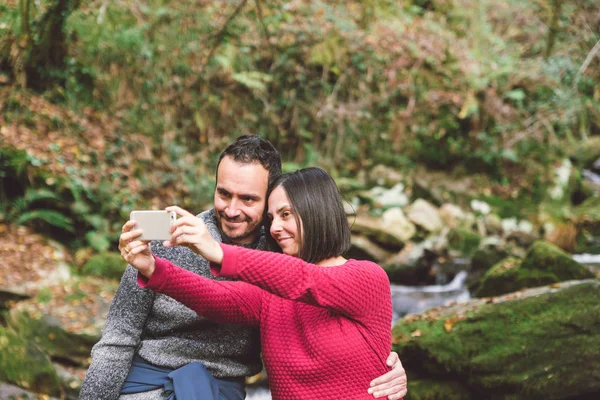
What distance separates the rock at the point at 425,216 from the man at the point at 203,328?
9206 millimetres

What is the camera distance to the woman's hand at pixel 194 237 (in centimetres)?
192

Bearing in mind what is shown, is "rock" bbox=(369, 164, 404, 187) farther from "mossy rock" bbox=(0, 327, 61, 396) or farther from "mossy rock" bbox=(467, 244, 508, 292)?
"mossy rock" bbox=(0, 327, 61, 396)

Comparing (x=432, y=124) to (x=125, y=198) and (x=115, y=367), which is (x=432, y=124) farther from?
(x=115, y=367)

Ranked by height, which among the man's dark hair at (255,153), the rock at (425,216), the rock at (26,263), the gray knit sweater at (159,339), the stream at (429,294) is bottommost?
the stream at (429,294)

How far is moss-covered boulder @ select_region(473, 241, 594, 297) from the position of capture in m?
6.18

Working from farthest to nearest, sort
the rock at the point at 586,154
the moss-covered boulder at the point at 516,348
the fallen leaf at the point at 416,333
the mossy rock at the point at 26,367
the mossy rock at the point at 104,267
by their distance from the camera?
the rock at the point at 586,154, the mossy rock at the point at 104,267, the mossy rock at the point at 26,367, the fallen leaf at the point at 416,333, the moss-covered boulder at the point at 516,348

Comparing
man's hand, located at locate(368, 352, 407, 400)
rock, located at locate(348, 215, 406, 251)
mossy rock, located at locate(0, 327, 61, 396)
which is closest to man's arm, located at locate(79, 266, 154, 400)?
man's hand, located at locate(368, 352, 407, 400)

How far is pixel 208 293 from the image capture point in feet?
7.64

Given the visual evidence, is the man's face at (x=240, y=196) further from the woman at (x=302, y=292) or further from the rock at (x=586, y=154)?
the rock at (x=586, y=154)

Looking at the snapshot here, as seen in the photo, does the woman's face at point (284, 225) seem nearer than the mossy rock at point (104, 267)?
Yes

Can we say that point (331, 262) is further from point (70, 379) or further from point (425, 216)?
point (425, 216)

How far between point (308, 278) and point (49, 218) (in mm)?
7229

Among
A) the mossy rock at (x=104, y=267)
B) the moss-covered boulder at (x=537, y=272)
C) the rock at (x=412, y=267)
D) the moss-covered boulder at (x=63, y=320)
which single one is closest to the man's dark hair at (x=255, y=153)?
the moss-covered boulder at (x=63, y=320)

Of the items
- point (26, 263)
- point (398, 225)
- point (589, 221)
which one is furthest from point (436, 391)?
point (589, 221)
